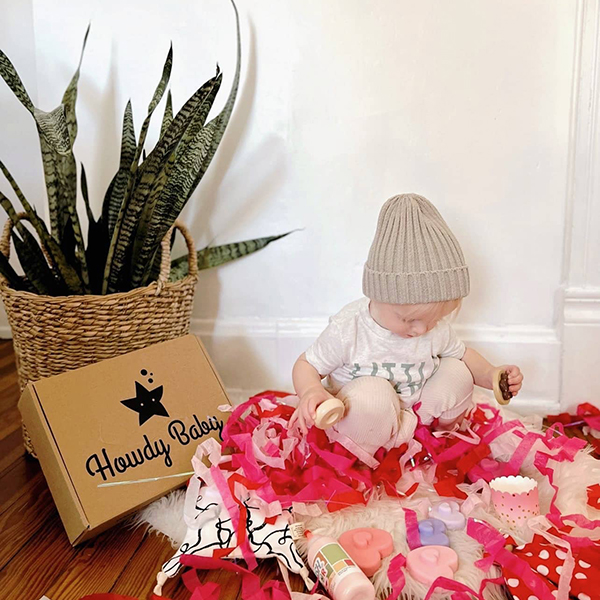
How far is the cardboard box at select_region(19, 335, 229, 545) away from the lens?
36.9 inches

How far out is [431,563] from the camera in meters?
0.82

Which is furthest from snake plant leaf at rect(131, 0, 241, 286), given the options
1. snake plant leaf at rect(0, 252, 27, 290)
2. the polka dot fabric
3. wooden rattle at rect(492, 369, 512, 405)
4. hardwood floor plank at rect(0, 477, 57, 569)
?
the polka dot fabric

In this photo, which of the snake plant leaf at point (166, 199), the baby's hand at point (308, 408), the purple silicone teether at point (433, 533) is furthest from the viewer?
the snake plant leaf at point (166, 199)

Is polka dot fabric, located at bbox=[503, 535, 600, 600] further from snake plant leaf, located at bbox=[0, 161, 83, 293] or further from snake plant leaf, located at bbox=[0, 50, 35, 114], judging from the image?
snake plant leaf, located at bbox=[0, 50, 35, 114]

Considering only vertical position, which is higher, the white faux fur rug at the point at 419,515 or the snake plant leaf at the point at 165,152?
the snake plant leaf at the point at 165,152

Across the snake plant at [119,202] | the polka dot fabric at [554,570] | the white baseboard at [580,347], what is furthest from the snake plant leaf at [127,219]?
the white baseboard at [580,347]

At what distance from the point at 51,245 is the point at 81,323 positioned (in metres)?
0.16

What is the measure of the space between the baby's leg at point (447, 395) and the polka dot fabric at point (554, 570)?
0.32 meters

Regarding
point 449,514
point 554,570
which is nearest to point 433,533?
point 449,514

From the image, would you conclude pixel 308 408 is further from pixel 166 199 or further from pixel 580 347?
pixel 580 347

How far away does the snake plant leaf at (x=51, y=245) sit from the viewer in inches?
44.5

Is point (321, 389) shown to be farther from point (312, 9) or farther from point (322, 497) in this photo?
point (312, 9)

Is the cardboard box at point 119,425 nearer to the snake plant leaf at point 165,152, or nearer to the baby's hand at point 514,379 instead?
the snake plant leaf at point 165,152

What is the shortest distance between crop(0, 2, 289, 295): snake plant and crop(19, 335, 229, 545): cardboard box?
0.71ft
